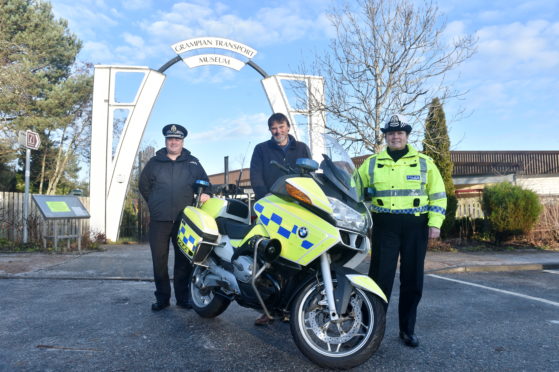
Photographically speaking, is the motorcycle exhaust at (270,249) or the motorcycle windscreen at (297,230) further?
the motorcycle exhaust at (270,249)

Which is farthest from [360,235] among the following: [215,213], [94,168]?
[94,168]

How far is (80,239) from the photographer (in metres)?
10.0

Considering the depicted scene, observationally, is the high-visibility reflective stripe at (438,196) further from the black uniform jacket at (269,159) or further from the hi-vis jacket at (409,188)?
the black uniform jacket at (269,159)

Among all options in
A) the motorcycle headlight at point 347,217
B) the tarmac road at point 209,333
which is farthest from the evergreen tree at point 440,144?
the motorcycle headlight at point 347,217

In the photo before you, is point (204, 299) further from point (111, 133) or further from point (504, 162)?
point (504, 162)

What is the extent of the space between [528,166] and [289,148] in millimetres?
23565

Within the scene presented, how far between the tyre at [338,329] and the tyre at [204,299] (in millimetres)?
1276

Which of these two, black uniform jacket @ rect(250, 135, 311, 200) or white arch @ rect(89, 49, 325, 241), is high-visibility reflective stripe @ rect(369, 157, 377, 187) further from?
white arch @ rect(89, 49, 325, 241)

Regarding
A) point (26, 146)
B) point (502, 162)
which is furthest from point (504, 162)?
point (26, 146)

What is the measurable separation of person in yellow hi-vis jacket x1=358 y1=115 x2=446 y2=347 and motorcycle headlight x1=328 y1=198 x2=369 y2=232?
63 cm

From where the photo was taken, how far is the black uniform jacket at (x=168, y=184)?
4.64 meters

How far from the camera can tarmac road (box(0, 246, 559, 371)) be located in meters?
2.96

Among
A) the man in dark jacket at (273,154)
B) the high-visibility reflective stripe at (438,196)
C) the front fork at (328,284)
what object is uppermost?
the man in dark jacket at (273,154)

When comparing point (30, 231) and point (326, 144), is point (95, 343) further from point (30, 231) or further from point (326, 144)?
point (30, 231)
